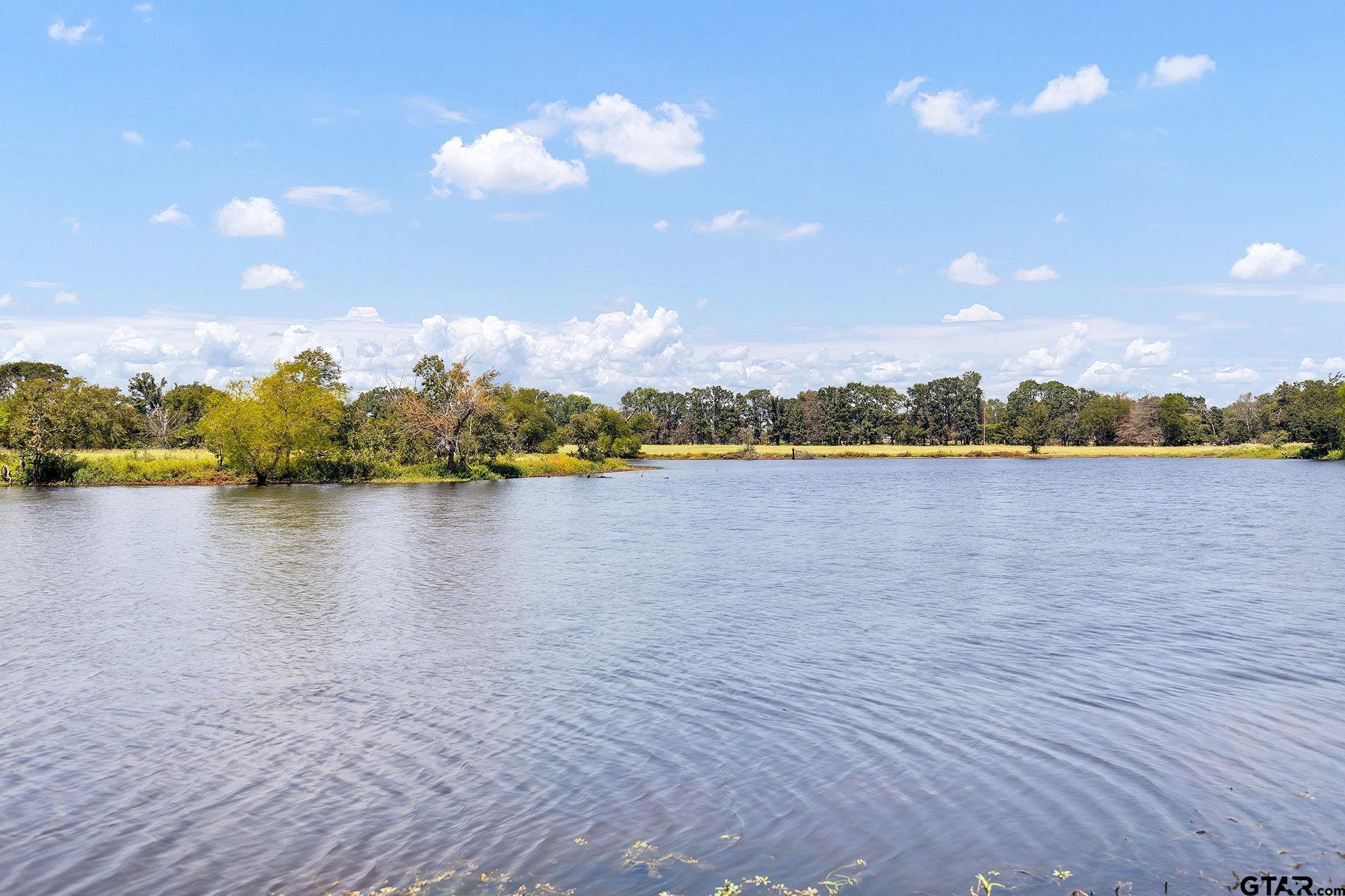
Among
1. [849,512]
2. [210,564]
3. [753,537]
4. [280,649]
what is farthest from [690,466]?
[280,649]

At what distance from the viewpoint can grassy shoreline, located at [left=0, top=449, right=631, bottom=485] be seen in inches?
3078

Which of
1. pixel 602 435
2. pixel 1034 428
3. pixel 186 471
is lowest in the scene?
pixel 186 471

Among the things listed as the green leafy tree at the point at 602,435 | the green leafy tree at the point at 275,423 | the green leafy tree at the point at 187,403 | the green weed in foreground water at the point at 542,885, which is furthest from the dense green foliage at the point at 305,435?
the green weed in foreground water at the point at 542,885

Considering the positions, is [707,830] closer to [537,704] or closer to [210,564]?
[537,704]

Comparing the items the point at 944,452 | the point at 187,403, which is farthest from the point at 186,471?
the point at 944,452

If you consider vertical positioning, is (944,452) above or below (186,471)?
below

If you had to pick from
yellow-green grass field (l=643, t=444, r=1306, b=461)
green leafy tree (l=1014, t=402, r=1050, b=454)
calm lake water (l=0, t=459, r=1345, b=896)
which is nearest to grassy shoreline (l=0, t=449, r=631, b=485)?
calm lake water (l=0, t=459, r=1345, b=896)

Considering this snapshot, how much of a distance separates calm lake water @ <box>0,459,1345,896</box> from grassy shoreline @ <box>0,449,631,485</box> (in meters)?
51.7

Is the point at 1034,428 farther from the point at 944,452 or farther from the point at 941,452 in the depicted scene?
the point at 941,452

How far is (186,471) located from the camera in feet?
266

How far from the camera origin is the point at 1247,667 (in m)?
16.0

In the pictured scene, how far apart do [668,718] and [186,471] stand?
81561mm

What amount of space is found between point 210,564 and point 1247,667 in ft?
96.6

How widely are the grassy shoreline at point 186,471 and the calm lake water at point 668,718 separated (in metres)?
51.7
